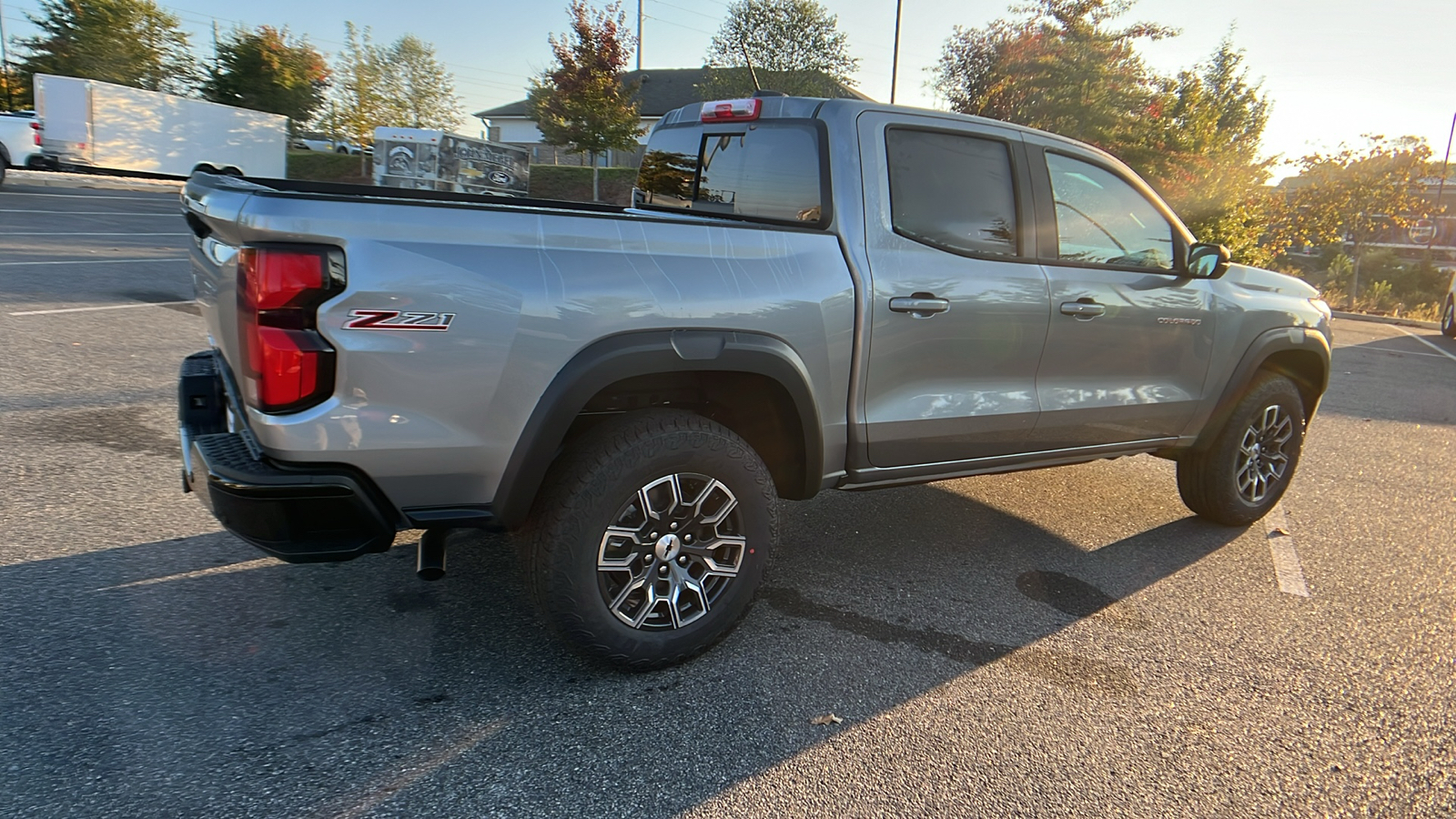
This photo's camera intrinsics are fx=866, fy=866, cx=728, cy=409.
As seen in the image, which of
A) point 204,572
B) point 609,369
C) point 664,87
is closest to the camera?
point 609,369

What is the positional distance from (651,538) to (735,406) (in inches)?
24.0

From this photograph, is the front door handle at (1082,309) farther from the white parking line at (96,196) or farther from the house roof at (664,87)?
the house roof at (664,87)

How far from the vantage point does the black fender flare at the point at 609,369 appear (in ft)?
8.21

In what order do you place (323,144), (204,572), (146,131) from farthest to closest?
(323,144)
(146,131)
(204,572)

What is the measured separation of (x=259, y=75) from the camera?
37.3 m

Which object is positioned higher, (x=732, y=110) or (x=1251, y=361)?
(x=732, y=110)

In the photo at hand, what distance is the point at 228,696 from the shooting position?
102 inches

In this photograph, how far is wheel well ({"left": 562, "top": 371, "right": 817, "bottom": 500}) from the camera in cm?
287

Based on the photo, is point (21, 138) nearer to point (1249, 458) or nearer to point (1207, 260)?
point (1207, 260)

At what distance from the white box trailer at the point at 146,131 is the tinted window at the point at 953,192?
2884 cm

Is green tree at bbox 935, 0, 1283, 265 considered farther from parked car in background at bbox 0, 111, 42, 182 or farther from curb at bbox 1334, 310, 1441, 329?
parked car in background at bbox 0, 111, 42, 182

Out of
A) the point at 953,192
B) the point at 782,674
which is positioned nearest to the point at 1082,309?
the point at 953,192

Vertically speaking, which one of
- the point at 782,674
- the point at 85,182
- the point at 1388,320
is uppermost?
the point at 85,182

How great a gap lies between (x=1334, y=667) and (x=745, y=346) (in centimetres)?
253
